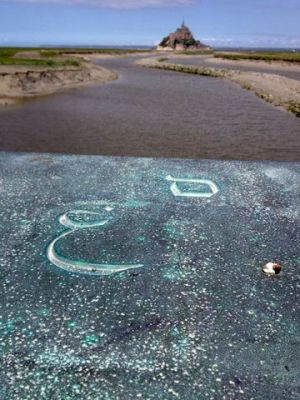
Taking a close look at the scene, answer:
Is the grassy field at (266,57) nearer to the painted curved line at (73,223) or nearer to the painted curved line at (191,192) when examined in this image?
the painted curved line at (191,192)

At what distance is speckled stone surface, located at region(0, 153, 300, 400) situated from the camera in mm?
2174

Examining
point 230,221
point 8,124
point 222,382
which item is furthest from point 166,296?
point 8,124

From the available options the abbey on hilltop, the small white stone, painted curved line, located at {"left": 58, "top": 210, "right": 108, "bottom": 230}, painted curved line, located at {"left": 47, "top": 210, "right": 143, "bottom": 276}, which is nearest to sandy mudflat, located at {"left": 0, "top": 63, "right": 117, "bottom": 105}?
painted curved line, located at {"left": 58, "top": 210, "right": 108, "bottom": 230}

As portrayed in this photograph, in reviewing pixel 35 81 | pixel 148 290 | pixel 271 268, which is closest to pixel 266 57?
pixel 35 81

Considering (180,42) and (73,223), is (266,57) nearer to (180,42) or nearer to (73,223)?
(73,223)

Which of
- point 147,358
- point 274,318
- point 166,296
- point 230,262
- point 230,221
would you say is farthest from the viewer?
point 230,221

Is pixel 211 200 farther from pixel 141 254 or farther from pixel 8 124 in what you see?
pixel 8 124

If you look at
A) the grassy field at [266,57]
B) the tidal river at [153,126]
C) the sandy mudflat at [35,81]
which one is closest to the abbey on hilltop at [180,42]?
the grassy field at [266,57]

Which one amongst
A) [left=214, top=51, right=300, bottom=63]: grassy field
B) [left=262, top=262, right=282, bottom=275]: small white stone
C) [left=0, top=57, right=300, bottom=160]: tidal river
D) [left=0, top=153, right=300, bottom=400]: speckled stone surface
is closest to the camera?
[left=0, top=153, right=300, bottom=400]: speckled stone surface

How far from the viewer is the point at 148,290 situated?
2912 mm

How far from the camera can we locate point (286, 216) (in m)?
4.15

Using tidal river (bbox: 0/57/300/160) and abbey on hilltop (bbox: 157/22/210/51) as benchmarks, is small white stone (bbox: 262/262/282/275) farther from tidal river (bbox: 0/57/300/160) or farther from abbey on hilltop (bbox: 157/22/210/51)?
abbey on hilltop (bbox: 157/22/210/51)

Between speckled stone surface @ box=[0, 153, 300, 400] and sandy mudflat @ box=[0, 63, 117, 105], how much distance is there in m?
12.9

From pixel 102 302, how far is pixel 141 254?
0.71 meters
